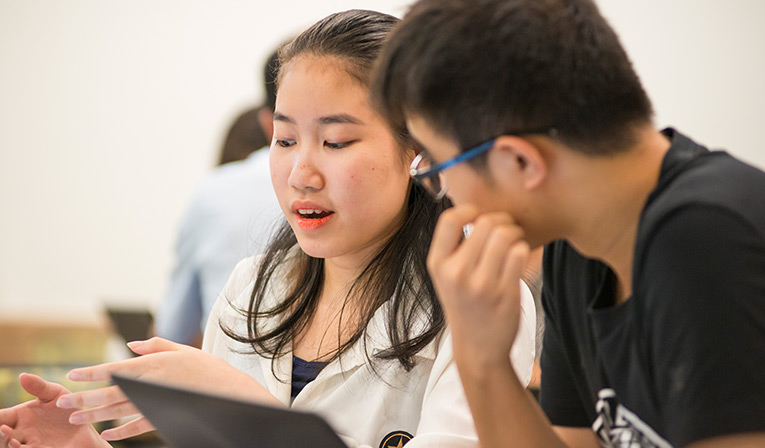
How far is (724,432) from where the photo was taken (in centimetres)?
75

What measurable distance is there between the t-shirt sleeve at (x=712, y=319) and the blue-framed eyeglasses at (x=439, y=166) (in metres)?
0.18

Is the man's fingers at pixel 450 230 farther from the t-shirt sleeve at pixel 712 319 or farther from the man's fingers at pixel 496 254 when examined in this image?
the t-shirt sleeve at pixel 712 319

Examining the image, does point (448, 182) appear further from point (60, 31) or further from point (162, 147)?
point (60, 31)

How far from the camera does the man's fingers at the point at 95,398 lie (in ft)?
3.57

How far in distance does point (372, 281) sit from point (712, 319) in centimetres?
70

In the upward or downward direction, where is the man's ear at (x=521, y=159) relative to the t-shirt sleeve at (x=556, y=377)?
upward

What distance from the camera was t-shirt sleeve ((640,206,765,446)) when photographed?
74cm

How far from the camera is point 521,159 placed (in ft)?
2.82

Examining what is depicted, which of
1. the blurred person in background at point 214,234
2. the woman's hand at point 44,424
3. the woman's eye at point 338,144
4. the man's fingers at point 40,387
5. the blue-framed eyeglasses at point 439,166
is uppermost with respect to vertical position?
the blue-framed eyeglasses at point 439,166

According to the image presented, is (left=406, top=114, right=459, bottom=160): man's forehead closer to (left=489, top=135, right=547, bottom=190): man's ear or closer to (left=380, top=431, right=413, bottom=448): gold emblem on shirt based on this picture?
(left=489, top=135, right=547, bottom=190): man's ear

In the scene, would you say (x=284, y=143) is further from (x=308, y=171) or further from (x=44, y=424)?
(x=44, y=424)

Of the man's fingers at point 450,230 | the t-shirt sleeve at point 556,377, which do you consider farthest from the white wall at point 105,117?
the man's fingers at point 450,230

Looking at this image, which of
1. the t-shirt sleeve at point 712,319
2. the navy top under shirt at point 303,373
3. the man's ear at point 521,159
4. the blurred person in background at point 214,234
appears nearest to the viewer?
the t-shirt sleeve at point 712,319

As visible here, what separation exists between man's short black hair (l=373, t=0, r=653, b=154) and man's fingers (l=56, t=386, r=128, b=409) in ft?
1.90
